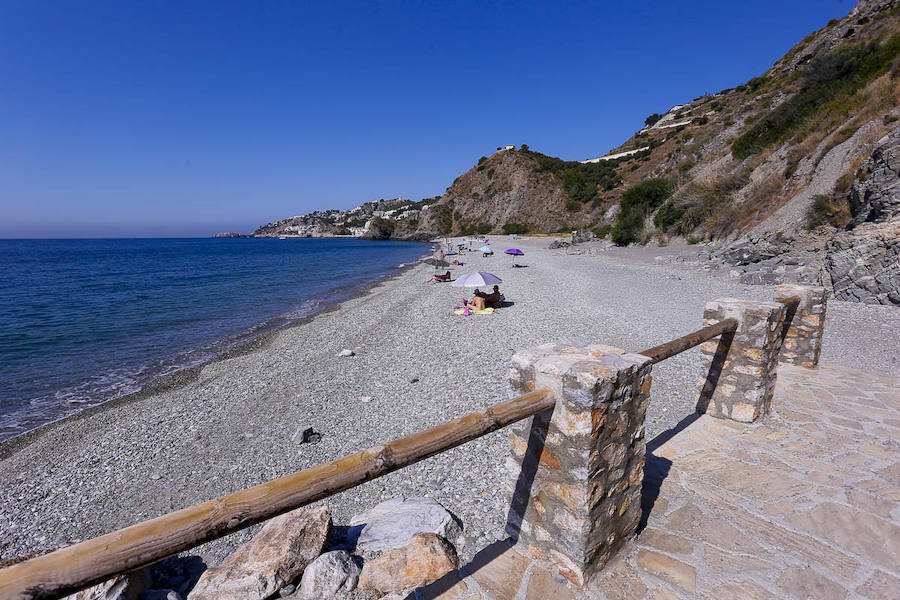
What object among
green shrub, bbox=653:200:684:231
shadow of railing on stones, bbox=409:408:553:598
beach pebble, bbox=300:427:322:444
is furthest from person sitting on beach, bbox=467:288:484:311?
green shrub, bbox=653:200:684:231

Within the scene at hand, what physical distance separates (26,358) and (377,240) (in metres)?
108

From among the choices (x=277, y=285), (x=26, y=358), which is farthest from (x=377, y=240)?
(x=26, y=358)

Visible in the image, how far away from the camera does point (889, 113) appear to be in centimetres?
1435

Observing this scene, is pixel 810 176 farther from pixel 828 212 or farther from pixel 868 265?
pixel 868 265

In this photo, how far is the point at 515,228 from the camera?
80.1m

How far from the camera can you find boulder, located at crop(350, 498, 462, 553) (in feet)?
A: 12.6

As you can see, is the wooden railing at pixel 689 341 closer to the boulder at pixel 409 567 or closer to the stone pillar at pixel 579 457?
the stone pillar at pixel 579 457

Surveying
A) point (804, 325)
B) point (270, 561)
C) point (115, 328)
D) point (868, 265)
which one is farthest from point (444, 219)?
point (270, 561)

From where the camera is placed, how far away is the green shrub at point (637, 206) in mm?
31500

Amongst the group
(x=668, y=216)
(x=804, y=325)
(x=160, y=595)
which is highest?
(x=668, y=216)

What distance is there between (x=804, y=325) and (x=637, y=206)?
2928 centimetres

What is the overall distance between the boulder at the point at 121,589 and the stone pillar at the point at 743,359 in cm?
628

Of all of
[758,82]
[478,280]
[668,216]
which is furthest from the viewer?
[758,82]

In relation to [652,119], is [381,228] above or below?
below
